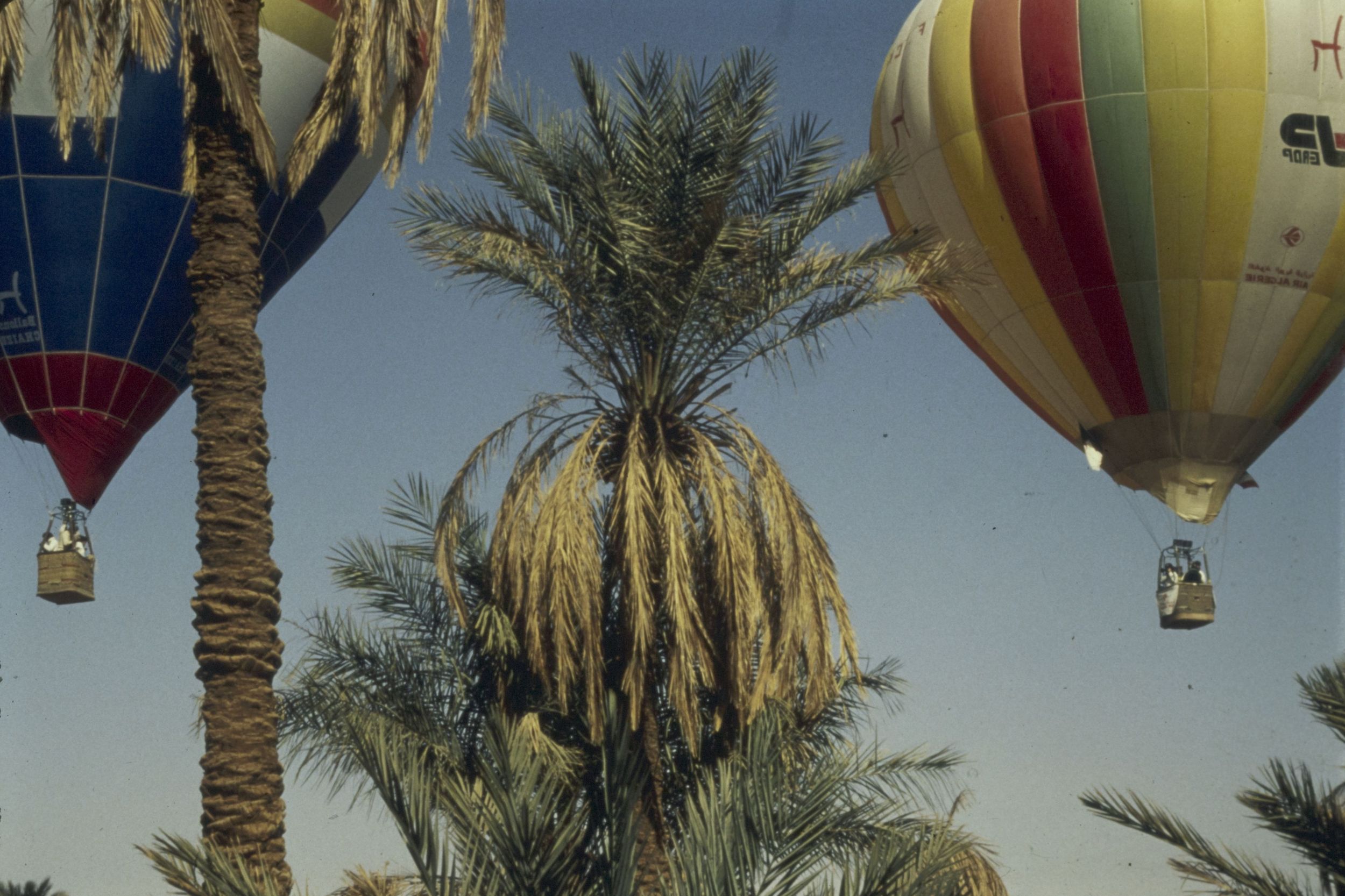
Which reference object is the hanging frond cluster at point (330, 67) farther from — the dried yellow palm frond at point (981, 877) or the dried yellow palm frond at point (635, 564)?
the dried yellow palm frond at point (981, 877)

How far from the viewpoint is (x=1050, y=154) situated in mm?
26531

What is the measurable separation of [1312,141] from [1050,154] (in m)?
3.53

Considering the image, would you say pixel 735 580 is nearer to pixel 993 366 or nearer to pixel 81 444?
pixel 81 444

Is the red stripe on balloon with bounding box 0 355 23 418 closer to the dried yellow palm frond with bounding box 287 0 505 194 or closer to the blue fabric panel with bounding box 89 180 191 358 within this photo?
the blue fabric panel with bounding box 89 180 191 358

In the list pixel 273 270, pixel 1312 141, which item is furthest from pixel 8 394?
pixel 1312 141

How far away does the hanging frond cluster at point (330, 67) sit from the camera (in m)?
13.5

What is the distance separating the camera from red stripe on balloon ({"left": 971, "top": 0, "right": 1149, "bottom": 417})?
86.4 feet

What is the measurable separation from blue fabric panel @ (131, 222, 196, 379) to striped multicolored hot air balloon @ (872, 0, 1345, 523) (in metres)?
10.2

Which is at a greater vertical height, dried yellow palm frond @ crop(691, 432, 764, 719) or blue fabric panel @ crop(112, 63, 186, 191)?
blue fabric panel @ crop(112, 63, 186, 191)

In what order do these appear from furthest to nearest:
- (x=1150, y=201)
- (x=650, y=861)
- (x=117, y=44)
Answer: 1. (x=1150, y=201)
2. (x=117, y=44)
3. (x=650, y=861)

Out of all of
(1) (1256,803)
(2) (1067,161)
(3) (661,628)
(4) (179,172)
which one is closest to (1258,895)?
(1) (1256,803)

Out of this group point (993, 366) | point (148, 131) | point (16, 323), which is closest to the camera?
point (148, 131)

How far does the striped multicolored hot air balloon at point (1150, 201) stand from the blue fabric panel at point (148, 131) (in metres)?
10.2

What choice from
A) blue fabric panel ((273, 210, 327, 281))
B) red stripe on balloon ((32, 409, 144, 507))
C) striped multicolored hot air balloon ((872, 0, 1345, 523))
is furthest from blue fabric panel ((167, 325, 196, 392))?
striped multicolored hot air balloon ((872, 0, 1345, 523))
